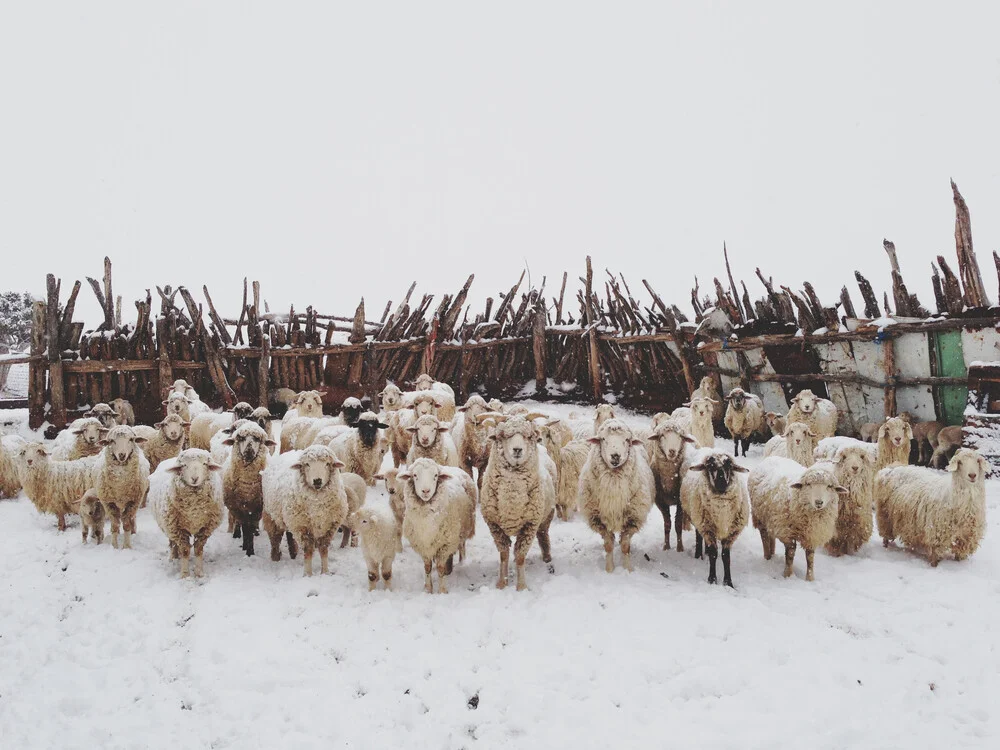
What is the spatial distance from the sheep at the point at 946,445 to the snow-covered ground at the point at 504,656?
2.63 metres

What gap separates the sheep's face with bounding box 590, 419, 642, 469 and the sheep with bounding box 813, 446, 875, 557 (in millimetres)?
1976

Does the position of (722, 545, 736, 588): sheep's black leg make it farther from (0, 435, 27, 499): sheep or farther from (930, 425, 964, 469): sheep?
(0, 435, 27, 499): sheep

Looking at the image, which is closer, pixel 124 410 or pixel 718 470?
pixel 718 470

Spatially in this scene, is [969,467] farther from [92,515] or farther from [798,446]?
[92,515]

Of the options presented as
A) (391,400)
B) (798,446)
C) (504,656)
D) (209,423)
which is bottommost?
(504,656)

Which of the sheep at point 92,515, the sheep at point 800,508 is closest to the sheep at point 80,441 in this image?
the sheep at point 92,515

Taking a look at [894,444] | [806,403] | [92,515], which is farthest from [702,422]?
[92,515]

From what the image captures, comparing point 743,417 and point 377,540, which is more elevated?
point 743,417

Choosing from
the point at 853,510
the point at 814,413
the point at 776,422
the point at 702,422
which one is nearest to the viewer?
the point at 853,510

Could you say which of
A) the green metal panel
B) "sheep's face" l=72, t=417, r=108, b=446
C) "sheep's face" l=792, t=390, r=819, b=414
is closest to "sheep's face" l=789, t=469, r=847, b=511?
"sheep's face" l=792, t=390, r=819, b=414

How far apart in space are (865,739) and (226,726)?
3625 millimetres

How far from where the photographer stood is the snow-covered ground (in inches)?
132

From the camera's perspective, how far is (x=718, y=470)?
505 centimetres

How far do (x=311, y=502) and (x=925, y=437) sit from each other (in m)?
8.74
